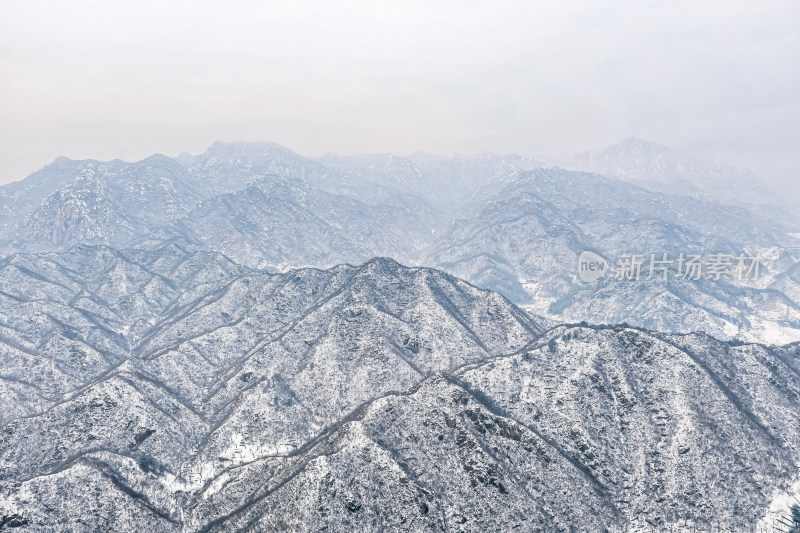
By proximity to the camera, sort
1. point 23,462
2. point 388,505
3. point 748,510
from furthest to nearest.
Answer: point 23,462 → point 748,510 → point 388,505

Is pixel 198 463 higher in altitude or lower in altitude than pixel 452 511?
lower

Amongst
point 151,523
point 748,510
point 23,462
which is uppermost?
point 23,462

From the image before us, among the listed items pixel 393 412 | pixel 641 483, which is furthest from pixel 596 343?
pixel 393 412

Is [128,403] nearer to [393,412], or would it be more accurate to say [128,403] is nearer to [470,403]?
[393,412]

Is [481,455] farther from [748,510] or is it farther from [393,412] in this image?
[748,510]

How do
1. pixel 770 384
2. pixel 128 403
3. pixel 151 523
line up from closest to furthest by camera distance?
pixel 151 523 → pixel 770 384 → pixel 128 403

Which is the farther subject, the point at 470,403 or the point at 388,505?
the point at 470,403

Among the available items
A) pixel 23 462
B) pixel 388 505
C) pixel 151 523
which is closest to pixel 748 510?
pixel 388 505

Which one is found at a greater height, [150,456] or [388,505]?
[388,505]

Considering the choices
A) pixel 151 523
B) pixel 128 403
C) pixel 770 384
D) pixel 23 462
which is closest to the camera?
pixel 151 523
